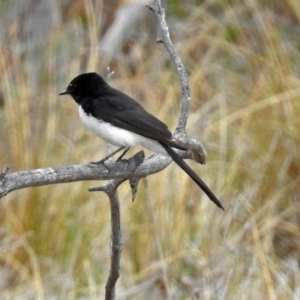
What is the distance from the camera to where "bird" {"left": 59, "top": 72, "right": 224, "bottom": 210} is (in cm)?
332

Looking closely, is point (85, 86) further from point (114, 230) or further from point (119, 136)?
point (114, 230)

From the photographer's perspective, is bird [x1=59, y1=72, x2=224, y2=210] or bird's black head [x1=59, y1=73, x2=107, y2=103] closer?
bird [x1=59, y1=72, x2=224, y2=210]

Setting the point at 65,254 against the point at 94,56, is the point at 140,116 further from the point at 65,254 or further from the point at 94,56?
the point at 94,56

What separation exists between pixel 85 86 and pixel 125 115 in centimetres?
38

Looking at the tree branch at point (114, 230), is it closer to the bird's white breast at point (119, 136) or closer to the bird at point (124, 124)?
the bird at point (124, 124)

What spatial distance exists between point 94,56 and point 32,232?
4.70ft

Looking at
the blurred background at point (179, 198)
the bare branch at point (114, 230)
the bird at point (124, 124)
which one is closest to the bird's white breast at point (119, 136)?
the bird at point (124, 124)

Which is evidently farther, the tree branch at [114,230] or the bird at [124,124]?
the bird at [124,124]

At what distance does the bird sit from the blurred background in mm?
1116

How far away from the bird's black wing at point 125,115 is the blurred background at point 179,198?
44.9 inches

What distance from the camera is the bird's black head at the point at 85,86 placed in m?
3.82

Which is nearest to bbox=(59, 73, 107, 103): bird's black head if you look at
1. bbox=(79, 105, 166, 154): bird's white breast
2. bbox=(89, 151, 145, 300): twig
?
bbox=(79, 105, 166, 154): bird's white breast

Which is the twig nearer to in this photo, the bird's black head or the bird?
the bird

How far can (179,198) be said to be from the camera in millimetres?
4977
